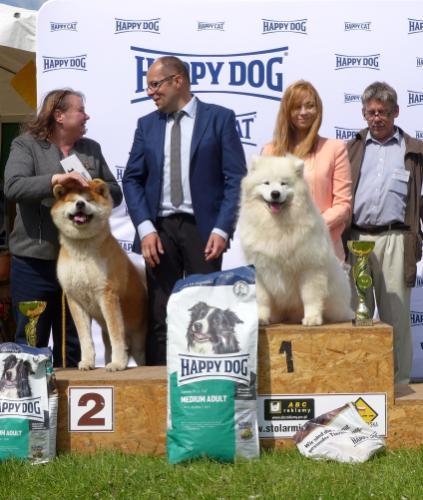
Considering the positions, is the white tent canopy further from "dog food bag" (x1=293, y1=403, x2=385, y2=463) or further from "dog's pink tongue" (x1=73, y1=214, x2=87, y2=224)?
"dog food bag" (x1=293, y1=403, x2=385, y2=463)

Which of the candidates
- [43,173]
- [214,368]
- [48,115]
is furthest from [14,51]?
[214,368]

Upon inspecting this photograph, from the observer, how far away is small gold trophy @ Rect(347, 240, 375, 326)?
12.0 ft

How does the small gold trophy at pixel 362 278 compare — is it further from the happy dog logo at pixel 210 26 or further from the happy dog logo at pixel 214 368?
the happy dog logo at pixel 210 26

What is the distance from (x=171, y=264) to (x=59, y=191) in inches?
27.5

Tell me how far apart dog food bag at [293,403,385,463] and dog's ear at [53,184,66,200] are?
5.16ft

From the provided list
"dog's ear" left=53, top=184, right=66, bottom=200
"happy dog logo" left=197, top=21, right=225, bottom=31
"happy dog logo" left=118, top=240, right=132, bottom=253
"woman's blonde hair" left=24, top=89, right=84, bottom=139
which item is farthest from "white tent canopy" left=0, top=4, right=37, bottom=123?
"dog's ear" left=53, top=184, right=66, bottom=200

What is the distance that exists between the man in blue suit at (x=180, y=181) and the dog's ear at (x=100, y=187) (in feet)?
0.72

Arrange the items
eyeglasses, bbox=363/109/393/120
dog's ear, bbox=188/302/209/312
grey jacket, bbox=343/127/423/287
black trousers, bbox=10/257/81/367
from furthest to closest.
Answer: grey jacket, bbox=343/127/423/287 → eyeglasses, bbox=363/109/393/120 → black trousers, bbox=10/257/81/367 → dog's ear, bbox=188/302/209/312

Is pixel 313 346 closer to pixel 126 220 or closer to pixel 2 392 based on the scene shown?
pixel 2 392

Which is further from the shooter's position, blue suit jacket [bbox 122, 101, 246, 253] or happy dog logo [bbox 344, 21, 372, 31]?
happy dog logo [bbox 344, 21, 372, 31]

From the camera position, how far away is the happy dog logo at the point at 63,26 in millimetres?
5519

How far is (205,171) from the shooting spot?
4098 millimetres


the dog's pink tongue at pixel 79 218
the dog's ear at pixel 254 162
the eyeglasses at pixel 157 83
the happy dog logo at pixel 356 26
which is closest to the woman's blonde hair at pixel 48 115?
the eyeglasses at pixel 157 83

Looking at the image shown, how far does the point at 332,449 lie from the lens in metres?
3.37
